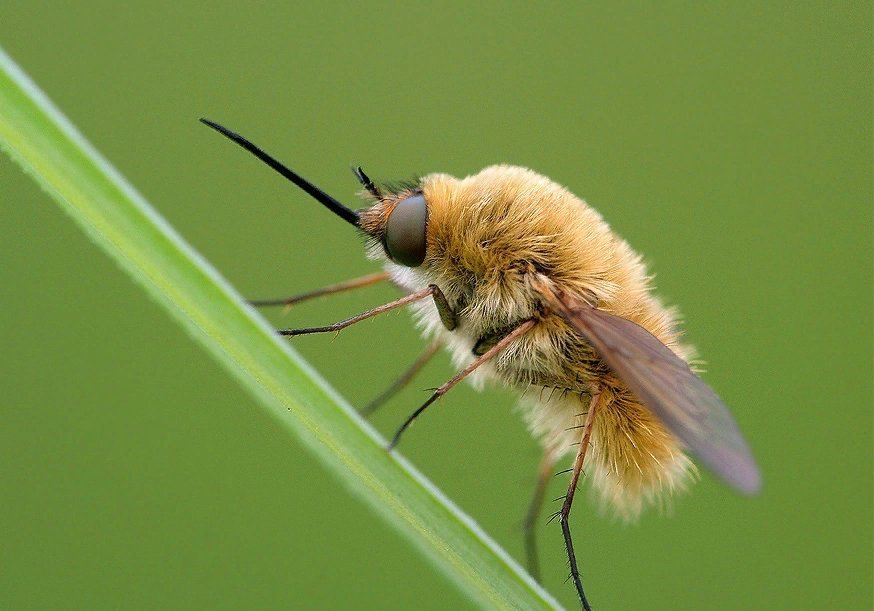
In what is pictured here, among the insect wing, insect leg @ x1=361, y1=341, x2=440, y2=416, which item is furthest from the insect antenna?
the insect wing

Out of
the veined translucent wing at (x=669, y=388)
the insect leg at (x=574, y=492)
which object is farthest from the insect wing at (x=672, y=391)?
the insect leg at (x=574, y=492)

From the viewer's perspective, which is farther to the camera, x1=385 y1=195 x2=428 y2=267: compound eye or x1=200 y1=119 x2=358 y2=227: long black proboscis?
x1=385 y1=195 x2=428 y2=267: compound eye

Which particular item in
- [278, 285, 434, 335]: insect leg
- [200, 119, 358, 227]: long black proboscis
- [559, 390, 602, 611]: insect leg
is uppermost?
[200, 119, 358, 227]: long black proboscis

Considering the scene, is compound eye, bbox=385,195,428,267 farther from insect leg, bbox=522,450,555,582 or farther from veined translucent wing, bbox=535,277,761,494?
insect leg, bbox=522,450,555,582

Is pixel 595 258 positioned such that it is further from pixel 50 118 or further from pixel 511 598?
pixel 50 118

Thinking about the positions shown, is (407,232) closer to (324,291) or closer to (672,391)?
(324,291)

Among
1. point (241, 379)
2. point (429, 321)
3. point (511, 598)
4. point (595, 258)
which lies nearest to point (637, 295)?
point (595, 258)

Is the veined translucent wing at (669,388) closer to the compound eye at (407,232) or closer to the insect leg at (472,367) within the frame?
the insect leg at (472,367)
